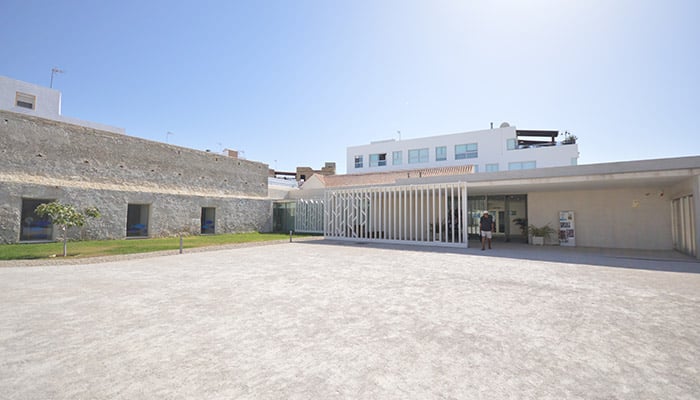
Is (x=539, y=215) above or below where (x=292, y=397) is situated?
above

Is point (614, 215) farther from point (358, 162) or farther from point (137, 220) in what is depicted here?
point (358, 162)

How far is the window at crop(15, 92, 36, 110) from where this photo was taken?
25467 millimetres

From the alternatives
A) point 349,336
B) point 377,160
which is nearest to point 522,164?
point 377,160

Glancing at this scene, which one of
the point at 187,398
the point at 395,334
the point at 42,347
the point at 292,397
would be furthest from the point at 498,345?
the point at 42,347

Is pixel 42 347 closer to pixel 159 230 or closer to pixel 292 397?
pixel 292 397

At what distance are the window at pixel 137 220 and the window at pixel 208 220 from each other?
3.49 meters

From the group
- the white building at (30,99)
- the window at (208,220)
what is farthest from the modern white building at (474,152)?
the white building at (30,99)

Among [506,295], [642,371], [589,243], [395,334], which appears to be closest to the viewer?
[642,371]

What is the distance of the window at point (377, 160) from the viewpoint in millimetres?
38125

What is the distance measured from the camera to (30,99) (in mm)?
26266

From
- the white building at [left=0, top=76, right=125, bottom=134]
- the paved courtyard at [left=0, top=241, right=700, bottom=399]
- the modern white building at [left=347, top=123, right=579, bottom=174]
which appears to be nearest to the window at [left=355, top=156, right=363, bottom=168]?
the modern white building at [left=347, top=123, right=579, bottom=174]

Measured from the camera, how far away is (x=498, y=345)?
3.52m

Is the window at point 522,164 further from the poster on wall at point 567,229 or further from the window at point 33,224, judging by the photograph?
the window at point 33,224

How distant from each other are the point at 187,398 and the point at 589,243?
17.2 m
